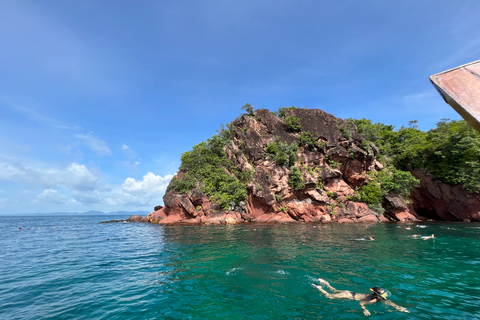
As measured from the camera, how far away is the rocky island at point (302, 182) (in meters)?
35.2

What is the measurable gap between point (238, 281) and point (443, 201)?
1648 inches

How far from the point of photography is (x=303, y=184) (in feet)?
120

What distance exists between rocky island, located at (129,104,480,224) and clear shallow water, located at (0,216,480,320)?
64.7 ft

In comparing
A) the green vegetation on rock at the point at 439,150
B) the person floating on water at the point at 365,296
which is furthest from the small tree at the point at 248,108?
the person floating on water at the point at 365,296

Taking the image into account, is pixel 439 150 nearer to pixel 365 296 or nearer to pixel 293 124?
pixel 293 124

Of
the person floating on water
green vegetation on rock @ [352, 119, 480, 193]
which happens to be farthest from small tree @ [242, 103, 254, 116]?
the person floating on water

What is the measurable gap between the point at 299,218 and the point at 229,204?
468 inches

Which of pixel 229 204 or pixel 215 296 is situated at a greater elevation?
pixel 229 204

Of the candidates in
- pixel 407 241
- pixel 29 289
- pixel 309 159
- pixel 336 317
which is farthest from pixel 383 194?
pixel 29 289

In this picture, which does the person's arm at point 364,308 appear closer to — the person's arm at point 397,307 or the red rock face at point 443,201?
the person's arm at point 397,307

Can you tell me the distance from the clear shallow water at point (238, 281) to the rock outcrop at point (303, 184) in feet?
63.0

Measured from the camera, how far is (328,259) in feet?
41.9

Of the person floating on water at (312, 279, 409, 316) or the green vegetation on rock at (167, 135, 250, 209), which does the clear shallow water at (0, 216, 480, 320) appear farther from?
the green vegetation on rock at (167, 135, 250, 209)

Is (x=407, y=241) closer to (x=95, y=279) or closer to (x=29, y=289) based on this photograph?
(x=95, y=279)
